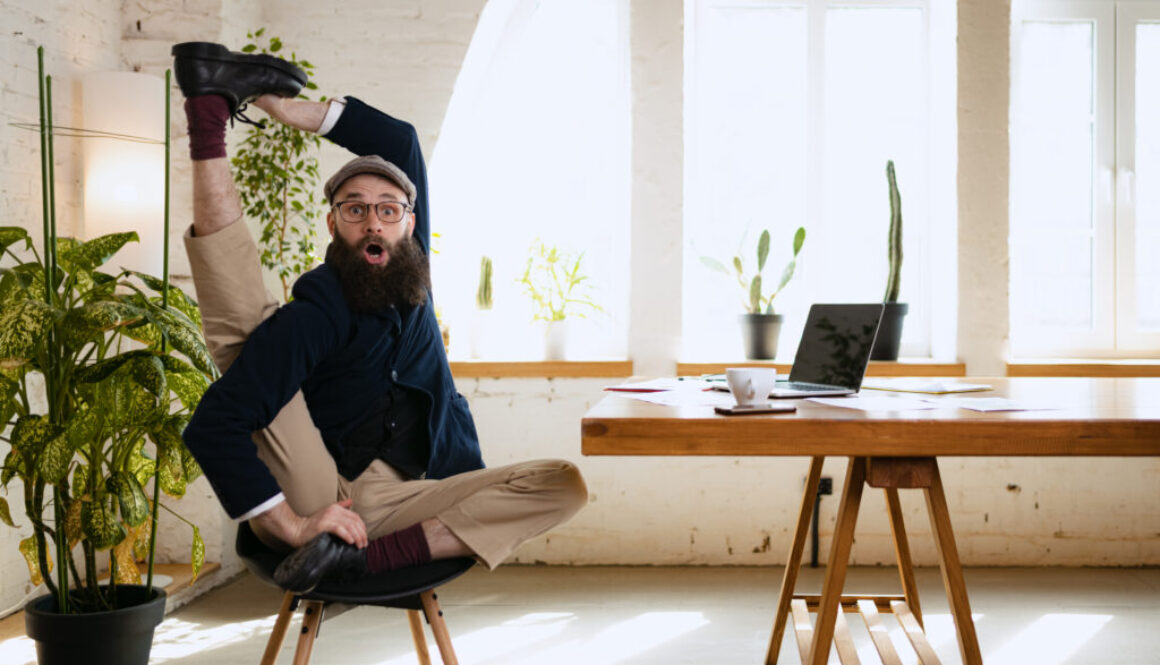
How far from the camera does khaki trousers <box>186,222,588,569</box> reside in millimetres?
1834

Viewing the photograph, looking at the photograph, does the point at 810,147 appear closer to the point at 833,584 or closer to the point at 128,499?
the point at 833,584

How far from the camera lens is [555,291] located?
3.97 metres

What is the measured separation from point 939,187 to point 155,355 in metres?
3.10

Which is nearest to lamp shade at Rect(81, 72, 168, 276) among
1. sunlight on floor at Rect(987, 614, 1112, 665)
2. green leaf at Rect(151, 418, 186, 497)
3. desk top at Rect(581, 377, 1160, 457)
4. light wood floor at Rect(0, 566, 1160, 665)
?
green leaf at Rect(151, 418, 186, 497)

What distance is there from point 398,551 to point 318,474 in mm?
221

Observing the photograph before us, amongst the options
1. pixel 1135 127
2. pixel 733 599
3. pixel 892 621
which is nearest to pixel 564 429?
pixel 733 599

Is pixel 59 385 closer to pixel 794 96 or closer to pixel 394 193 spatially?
pixel 394 193

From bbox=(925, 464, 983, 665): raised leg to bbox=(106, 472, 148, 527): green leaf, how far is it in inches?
69.2

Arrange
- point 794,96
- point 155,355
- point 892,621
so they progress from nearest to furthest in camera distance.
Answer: point 155,355 < point 892,621 < point 794,96

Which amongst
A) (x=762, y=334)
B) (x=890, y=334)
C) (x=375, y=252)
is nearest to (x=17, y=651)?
(x=375, y=252)

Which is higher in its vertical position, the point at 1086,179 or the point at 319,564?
the point at 1086,179

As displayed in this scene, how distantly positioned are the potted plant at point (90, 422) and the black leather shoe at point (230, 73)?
621 mm

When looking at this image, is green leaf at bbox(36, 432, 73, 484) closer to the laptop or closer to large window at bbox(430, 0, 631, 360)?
the laptop

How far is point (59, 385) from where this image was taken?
2281 mm
